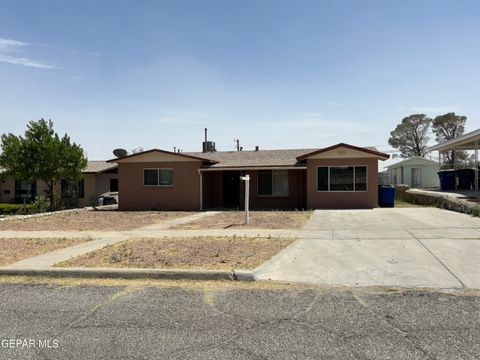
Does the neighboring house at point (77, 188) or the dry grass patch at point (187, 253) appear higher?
the neighboring house at point (77, 188)

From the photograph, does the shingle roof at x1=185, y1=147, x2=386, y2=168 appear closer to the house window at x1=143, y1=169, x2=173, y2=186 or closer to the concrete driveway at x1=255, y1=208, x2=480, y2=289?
the house window at x1=143, y1=169, x2=173, y2=186

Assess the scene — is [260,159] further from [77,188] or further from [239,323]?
[239,323]

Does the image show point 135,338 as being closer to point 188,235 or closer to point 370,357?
point 370,357

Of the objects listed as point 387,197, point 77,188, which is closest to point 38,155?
point 77,188

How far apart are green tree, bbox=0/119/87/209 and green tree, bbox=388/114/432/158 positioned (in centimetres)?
5073

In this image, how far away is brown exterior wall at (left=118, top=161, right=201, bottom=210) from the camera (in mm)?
22297

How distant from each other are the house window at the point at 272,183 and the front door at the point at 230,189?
188 centimetres

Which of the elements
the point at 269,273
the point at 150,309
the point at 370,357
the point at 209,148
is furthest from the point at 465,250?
the point at 209,148

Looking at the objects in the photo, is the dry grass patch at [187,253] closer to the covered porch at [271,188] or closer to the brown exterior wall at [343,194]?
the brown exterior wall at [343,194]

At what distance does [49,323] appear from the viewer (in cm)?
493

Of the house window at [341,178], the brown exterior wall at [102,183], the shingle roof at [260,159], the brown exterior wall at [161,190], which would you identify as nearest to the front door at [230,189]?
the shingle roof at [260,159]

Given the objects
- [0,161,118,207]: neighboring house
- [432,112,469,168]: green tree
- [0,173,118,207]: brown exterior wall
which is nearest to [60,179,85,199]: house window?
[0,161,118,207]: neighboring house

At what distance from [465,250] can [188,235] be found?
6.54 m

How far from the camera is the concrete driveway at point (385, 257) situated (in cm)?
674
